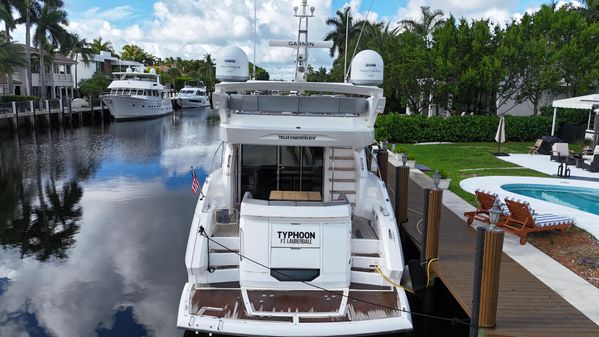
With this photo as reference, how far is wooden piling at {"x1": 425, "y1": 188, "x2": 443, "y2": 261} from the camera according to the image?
25.4 ft

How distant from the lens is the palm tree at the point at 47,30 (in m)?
46.9

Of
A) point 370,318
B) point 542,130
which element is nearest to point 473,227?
point 370,318

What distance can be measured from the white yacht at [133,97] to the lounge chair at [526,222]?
139 feet

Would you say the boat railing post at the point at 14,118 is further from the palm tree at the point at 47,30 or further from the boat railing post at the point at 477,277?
the boat railing post at the point at 477,277

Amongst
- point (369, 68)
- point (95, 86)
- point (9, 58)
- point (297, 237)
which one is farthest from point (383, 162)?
point (95, 86)

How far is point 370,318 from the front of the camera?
19.9 feet

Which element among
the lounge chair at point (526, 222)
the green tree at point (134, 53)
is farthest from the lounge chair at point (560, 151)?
the green tree at point (134, 53)

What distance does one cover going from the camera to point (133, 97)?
46031 mm

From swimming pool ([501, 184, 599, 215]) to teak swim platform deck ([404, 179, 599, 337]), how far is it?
231 inches

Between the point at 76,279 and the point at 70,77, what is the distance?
55.5 meters

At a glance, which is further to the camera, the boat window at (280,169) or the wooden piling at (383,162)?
the wooden piling at (383,162)

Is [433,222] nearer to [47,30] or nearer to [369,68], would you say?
[369,68]

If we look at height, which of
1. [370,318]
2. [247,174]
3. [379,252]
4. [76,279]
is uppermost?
[247,174]

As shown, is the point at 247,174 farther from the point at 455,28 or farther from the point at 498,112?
the point at 498,112
